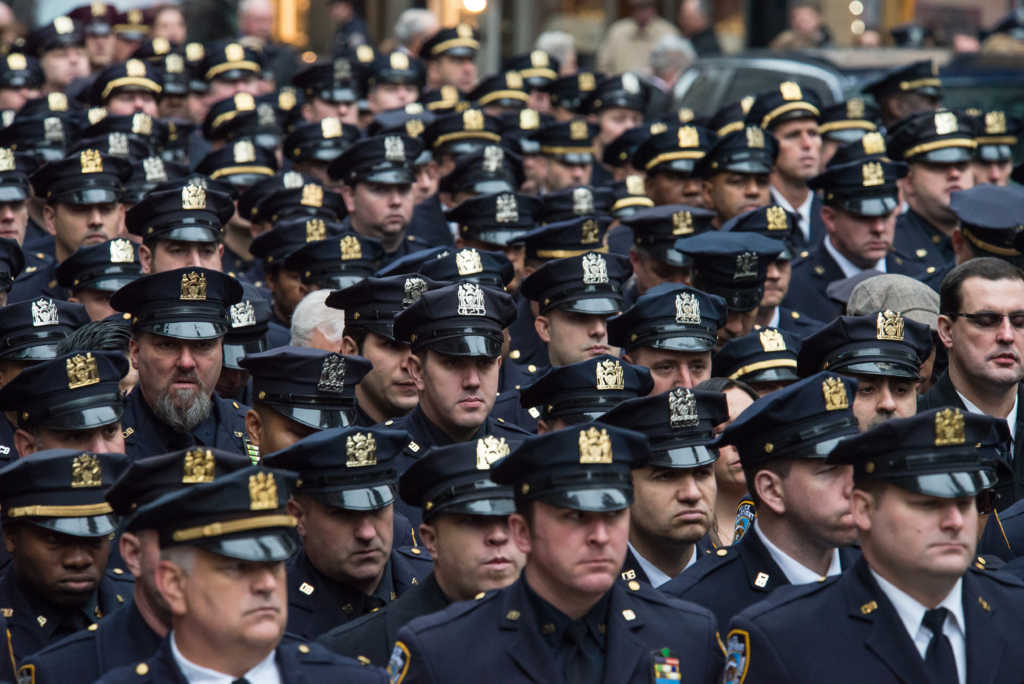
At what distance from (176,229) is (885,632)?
15.8ft

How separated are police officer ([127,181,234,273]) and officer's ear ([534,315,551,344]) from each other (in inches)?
65.0

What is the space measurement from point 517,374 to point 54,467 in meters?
2.93

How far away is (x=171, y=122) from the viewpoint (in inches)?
489

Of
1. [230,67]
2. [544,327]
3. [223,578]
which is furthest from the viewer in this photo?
[230,67]

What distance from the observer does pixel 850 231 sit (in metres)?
9.72

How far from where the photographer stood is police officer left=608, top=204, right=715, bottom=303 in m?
9.11

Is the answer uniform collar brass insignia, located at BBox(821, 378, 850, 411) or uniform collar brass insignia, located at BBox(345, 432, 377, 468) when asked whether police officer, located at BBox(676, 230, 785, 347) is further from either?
uniform collar brass insignia, located at BBox(345, 432, 377, 468)

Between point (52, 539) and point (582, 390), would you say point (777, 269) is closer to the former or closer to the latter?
point (582, 390)

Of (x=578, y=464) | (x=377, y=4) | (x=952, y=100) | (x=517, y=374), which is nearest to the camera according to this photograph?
(x=578, y=464)

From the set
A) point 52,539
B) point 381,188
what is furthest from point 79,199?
point 52,539

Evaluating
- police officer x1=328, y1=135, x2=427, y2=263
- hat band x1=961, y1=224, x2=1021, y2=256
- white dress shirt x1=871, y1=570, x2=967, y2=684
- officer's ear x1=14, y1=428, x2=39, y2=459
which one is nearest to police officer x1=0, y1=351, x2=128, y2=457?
officer's ear x1=14, y1=428, x2=39, y2=459

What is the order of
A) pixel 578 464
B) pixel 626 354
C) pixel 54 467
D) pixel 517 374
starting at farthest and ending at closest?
pixel 517 374 < pixel 626 354 < pixel 54 467 < pixel 578 464

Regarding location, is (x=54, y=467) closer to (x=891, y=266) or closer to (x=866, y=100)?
(x=891, y=266)

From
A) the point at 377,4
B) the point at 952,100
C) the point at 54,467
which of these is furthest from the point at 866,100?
the point at 377,4
